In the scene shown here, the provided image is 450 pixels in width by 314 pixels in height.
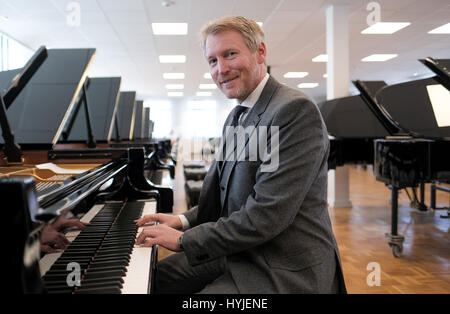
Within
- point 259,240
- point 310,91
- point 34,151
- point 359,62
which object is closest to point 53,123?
point 34,151

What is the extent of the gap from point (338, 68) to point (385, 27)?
2.06 metres

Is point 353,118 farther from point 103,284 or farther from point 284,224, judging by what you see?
point 103,284

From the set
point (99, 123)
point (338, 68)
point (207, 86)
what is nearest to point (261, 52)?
point (99, 123)

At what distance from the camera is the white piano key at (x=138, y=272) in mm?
897

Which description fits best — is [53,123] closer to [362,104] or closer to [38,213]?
[38,213]

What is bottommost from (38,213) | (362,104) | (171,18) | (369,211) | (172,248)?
(369,211)

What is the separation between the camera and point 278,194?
1.12 metres

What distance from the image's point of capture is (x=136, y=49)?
28.3 ft

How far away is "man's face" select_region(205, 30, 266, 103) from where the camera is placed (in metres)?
1.33

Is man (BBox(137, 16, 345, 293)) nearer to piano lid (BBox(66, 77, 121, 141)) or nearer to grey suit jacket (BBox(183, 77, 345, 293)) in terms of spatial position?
grey suit jacket (BBox(183, 77, 345, 293))

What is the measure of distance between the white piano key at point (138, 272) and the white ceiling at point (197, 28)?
5.32 m
